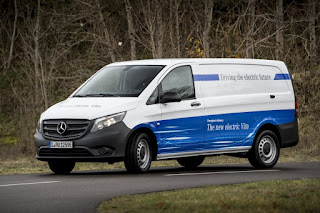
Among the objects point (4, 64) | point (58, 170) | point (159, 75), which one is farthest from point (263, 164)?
point (4, 64)

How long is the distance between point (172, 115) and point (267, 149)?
9.17 feet

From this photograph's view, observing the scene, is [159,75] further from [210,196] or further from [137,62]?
[210,196]

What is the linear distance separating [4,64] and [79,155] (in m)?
A: 35.6

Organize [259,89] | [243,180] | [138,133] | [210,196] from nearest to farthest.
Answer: [210,196]
[243,180]
[138,133]
[259,89]

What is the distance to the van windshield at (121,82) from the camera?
14.5m

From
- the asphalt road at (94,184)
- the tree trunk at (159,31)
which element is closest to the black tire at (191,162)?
the asphalt road at (94,184)

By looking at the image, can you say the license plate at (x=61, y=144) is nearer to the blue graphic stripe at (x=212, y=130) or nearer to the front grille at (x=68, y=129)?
the front grille at (x=68, y=129)

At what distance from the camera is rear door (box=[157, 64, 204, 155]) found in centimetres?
1447

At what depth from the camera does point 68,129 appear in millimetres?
13758

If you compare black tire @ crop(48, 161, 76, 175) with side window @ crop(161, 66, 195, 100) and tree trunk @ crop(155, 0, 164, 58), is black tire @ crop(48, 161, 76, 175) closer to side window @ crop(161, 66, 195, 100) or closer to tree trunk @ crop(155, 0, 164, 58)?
side window @ crop(161, 66, 195, 100)

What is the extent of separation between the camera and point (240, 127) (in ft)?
52.3

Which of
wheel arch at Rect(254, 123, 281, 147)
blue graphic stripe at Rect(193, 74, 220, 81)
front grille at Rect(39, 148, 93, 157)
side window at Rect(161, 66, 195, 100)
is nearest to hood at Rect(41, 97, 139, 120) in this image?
front grille at Rect(39, 148, 93, 157)

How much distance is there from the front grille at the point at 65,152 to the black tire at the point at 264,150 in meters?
4.04

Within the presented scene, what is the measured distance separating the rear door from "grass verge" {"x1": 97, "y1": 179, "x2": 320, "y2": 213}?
10.3ft
